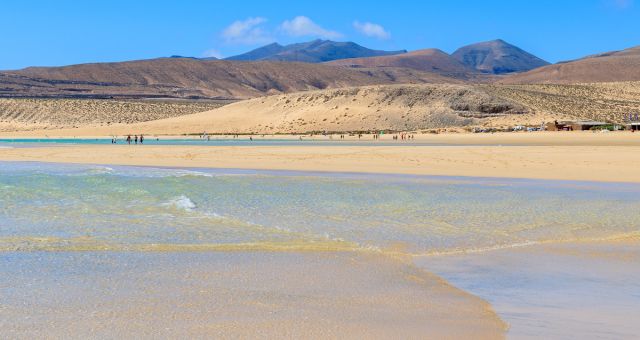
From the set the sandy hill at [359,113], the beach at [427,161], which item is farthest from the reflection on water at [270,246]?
the sandy hill at [359,113]

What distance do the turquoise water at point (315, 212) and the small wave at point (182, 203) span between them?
0.02 metres

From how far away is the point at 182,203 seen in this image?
16.5 m

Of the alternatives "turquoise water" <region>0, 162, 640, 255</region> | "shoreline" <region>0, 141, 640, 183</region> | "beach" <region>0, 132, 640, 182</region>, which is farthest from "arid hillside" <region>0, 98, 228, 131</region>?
"turquoise water" <region>0, 162, 640, 255</region>

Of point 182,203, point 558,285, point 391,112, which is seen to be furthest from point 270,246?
point 391,112

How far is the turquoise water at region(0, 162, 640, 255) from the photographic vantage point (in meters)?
11.6

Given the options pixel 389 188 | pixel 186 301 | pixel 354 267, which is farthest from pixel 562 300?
→ pixel 389 188

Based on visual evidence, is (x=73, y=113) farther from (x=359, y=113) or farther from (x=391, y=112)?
(x=391, y=112)

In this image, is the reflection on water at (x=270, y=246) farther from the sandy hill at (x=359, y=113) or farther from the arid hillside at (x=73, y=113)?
the arid hillside at (x=73, y=113)

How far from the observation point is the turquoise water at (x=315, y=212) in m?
11.6

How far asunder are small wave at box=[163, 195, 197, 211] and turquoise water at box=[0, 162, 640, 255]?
0.8 inches

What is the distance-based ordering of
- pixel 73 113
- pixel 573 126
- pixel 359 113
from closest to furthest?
pixel 573 126 < pixel 359 113 < pixel 73 113

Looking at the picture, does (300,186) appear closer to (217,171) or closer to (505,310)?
(217,171)

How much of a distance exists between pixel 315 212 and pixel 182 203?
3252 mm

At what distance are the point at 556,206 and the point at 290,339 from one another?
37.0 ft
